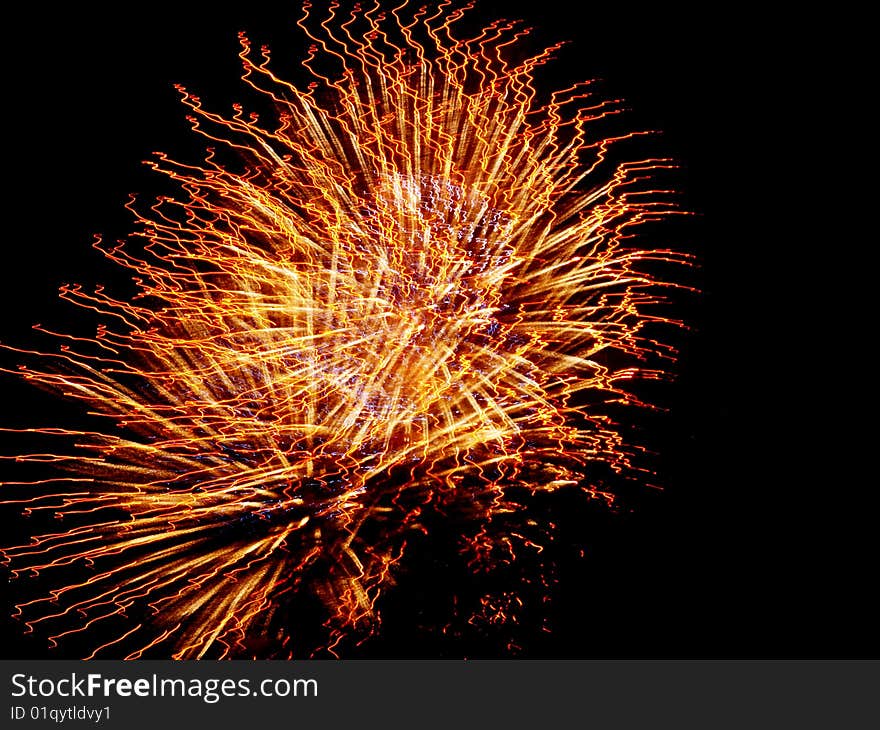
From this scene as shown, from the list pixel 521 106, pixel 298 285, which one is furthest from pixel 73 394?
pixel 521 106

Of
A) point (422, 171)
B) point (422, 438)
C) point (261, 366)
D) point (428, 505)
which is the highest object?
point (422, 171)

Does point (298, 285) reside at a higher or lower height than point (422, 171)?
lower

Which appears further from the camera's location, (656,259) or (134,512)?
(656,259)

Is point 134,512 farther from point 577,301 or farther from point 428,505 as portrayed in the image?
point 577,301

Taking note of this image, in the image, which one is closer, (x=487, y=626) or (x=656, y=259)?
(x=487, y=626)

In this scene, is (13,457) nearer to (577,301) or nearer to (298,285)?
(298,285)

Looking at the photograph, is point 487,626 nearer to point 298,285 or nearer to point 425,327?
point 425,327

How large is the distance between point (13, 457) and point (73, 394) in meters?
0.37

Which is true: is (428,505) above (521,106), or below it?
below

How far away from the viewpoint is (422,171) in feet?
14.6

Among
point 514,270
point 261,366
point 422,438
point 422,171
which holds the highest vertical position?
point 422,171

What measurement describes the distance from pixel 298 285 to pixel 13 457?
1.43 meters

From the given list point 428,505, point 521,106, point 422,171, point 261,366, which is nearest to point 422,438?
point 428,505

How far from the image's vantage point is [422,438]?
419 cm
